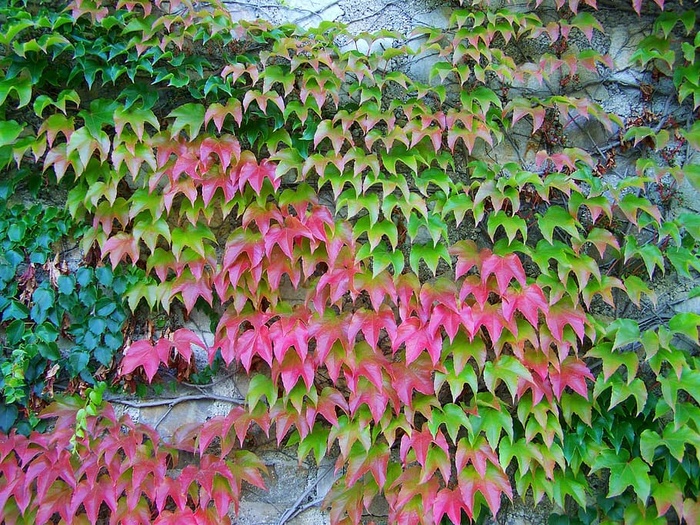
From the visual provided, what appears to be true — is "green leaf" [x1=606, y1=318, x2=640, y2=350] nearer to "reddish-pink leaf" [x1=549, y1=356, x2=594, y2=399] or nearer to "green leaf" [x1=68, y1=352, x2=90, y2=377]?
"reddish-pink leaf" [x1=549, y1=356, x2=594, y2=399]

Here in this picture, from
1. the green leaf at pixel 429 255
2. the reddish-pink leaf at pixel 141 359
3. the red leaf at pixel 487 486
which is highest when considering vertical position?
the green leaf at pixel 429 255

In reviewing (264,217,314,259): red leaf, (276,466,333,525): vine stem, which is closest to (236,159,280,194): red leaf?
(264,217,314,259): red leaf

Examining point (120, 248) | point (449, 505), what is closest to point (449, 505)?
point (449, 505)

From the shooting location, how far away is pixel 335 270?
79.7 inches

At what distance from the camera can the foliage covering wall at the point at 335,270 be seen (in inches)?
77.5

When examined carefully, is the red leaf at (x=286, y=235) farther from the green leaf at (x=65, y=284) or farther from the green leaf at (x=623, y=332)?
the green leaf at (x=623, y=332)

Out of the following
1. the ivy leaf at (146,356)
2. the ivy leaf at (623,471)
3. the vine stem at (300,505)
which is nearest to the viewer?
the ivy leaf at (623,471)

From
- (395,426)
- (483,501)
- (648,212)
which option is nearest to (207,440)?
(395,426)

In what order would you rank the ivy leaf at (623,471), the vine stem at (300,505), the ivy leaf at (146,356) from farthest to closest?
the vine stem at (300,505), the ivy leaf at (146,356), the ivy leaf at (623,471)

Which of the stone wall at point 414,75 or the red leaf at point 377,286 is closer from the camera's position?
the red leaf at point 377,286

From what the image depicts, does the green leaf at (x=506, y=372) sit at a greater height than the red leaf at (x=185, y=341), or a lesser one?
lesser

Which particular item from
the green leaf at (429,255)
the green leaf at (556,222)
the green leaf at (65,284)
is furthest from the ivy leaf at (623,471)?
the green leaf at (65,284)

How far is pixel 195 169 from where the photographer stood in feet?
6.64

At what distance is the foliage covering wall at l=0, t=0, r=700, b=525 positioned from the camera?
1969 mm
